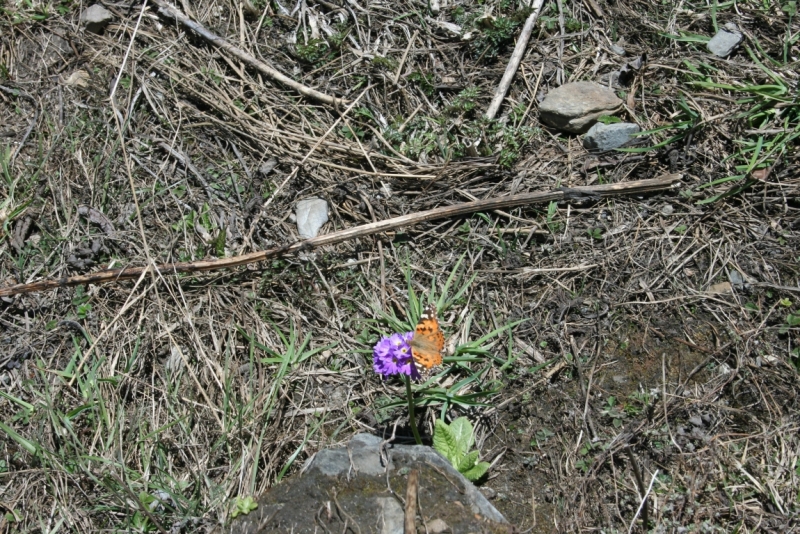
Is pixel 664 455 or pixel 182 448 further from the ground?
pixel 664 455

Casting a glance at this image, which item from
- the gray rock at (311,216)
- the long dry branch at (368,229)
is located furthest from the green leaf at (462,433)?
the gray rock at (311,216)

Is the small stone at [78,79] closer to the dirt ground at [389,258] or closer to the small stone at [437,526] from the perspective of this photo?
the dirt ground at [389,258]

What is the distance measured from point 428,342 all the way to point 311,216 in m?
1.37

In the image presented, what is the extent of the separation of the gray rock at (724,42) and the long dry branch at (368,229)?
0.87m

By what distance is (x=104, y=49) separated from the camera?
4.00m

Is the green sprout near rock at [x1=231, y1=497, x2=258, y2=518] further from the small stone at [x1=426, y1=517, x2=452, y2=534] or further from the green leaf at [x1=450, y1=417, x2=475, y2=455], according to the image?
the green leaf at [x1=450, y1=417, x2=475, y2=455]

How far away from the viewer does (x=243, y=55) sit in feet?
12.8

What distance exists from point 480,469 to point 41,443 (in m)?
2.01

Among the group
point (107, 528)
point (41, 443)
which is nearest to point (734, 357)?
point (107, 528)

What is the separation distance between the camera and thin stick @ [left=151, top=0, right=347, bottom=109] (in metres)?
3.82

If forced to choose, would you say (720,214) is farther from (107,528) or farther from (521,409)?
(107,528)

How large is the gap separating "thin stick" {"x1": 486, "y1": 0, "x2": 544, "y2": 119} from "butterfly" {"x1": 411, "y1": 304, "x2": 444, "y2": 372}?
167 centimetres

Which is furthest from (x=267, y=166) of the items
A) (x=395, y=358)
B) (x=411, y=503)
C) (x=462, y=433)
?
(x=411, y=503)

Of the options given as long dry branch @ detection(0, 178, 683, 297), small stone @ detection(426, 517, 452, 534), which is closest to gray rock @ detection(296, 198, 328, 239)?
long dry branch @ detection(0, 178, 683, 297)
